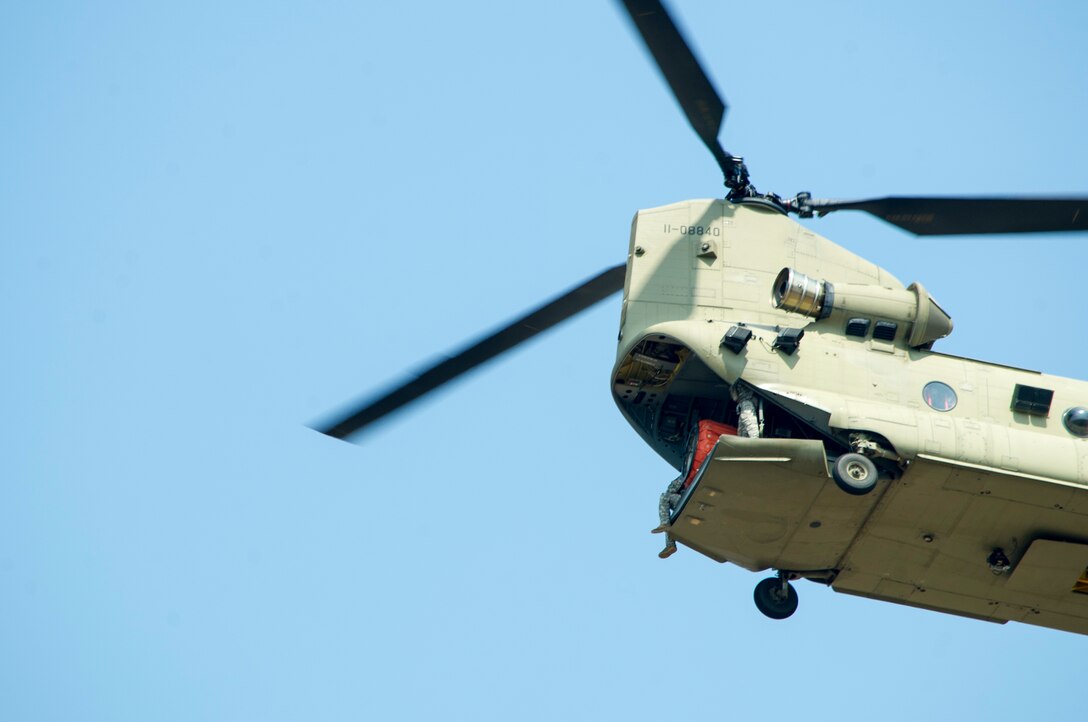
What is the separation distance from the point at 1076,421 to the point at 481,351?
336 inches

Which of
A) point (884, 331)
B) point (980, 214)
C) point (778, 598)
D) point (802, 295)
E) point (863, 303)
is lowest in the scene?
point (778, 598)

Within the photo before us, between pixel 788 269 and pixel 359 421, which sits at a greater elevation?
pixel 788 269

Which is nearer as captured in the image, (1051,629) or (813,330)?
(813,330)

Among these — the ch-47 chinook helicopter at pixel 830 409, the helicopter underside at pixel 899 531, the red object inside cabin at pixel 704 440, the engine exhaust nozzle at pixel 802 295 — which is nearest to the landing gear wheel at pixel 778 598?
the ch-47 chinook helicopter at pixel 830 409

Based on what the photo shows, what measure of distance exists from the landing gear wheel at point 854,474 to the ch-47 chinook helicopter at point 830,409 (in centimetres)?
3

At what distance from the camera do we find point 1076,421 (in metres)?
20.2

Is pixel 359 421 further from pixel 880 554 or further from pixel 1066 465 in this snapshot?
pixel 1066 465

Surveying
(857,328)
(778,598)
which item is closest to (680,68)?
(857,328)

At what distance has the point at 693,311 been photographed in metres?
20.6

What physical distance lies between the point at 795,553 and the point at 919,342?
354cm

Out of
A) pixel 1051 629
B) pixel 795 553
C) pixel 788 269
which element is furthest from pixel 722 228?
pixel 1051 629

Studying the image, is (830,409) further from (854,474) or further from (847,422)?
(854,474)

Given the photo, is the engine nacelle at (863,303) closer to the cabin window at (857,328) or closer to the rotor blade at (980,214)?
the cabin window at (857,328)

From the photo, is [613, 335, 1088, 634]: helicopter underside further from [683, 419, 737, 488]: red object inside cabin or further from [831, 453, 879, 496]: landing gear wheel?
[683, 419, 737, 488]: red object inside cabin
